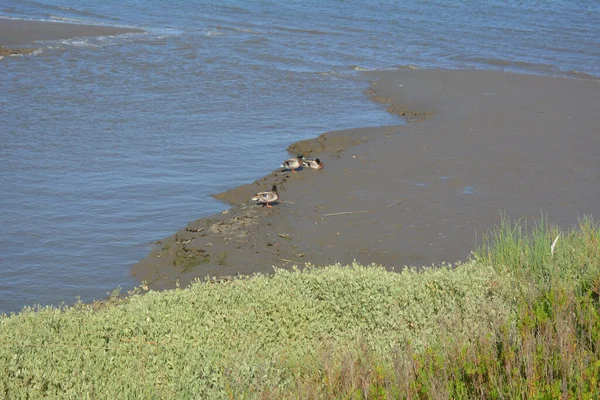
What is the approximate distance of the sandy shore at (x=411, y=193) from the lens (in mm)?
9977

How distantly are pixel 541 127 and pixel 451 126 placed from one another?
193 cm

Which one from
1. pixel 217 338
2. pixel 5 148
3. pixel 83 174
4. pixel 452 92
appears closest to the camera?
pixel 217 338

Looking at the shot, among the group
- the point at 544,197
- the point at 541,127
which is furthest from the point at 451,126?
the point at 544,197

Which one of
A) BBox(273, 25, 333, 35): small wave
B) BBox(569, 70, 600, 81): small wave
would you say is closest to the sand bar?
BBox(273, 25, 333, 35): small wave

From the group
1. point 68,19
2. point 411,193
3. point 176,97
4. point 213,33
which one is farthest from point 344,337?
point 68,19

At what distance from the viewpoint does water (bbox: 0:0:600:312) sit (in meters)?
10.8

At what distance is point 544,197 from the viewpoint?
1198 cm

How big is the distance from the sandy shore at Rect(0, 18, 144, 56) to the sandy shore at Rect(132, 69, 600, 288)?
1451 cm

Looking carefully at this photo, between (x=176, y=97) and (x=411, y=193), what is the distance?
8.84 meters

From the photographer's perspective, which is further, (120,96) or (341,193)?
(120,96)

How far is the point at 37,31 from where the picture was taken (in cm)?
2827

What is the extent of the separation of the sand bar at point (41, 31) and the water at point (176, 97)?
1375mm

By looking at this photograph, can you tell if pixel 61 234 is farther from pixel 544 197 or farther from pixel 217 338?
pixel 544 197

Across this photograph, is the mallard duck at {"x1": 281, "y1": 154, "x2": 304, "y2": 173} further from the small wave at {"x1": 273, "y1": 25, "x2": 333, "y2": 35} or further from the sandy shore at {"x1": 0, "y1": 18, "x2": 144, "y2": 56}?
the small wave at {"x1": 273, "y1": 25, "x2": 333, "y2": 35}
